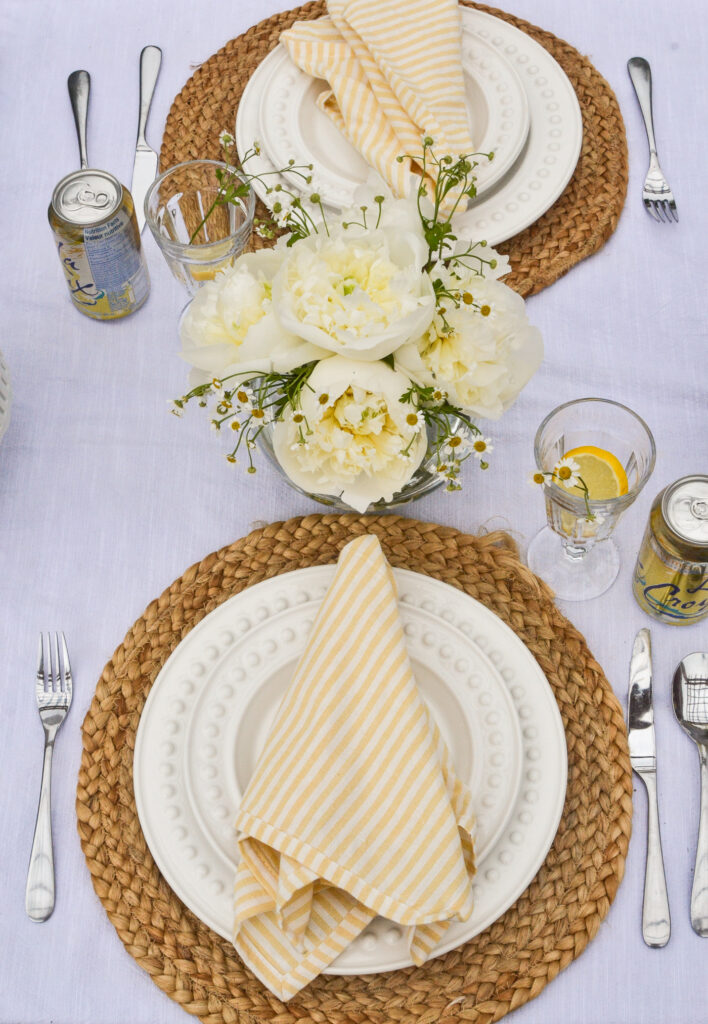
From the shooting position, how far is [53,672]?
2.82 ft

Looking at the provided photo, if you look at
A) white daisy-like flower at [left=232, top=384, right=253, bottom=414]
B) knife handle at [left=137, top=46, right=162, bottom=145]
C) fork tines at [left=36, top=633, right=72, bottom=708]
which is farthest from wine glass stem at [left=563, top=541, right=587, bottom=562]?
knife handle at [left=137, top=46, right=162, bottom=145]

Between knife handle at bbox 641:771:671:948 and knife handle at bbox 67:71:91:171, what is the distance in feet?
2.90

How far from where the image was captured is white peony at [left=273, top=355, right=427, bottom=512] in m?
0.66

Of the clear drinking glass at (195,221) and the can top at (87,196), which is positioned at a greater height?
the can top at (87,196)

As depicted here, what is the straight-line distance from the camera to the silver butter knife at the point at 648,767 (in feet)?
2.48

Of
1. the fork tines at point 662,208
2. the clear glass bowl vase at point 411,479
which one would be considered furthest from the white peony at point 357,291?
the fork tines at point 662,208

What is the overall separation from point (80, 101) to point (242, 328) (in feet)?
1.95

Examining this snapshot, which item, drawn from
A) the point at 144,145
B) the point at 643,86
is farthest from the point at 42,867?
the point at 643,86

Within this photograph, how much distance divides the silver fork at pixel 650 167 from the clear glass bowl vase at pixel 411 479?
1.28 ft

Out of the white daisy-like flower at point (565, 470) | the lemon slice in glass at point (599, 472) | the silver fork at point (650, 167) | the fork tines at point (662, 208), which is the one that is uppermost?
the silver fork at point (650, 167)

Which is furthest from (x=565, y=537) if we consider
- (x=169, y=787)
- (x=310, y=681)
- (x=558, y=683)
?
(x=169, y=787)

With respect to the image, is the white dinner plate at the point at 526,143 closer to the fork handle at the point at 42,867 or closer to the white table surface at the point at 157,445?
the white table surface at the point at 157,445

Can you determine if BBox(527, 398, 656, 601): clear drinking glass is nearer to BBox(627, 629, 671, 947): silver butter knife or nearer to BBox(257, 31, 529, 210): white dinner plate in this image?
BBox(627, 629, 671, 947): silver butter knife

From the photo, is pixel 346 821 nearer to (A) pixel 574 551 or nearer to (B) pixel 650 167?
(A) pixel 574 551
